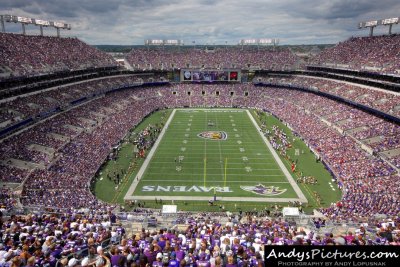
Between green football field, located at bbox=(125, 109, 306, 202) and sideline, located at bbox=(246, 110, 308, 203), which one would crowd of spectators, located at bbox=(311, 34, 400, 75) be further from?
green football field, located at bbox=(125, 109, 306, 202)

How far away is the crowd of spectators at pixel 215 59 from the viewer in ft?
255

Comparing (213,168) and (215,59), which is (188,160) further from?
(215,59)

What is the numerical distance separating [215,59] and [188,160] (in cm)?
5094

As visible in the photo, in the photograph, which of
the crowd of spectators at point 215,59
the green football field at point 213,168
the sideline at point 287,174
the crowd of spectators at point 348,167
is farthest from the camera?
the crowd of spectators at point 215,59

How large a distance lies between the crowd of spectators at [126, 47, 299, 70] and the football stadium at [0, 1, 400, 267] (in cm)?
785

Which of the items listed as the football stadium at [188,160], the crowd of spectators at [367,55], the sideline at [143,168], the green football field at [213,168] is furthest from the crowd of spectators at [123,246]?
the crowd of spectators at [367,55]

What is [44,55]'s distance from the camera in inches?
1905

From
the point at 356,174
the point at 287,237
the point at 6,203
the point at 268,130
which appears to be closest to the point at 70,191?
the point at 6,203

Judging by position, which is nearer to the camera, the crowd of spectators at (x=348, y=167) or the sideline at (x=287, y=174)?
the crowd of spectators at (x=348, y=167)

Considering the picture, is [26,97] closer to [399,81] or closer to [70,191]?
[70,191]

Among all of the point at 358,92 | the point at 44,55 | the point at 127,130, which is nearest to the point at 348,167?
the point at 358,92

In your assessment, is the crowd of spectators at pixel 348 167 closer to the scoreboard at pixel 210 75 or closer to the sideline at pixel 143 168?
the sideline at pixel 143 168

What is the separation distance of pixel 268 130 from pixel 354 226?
31.5 meters

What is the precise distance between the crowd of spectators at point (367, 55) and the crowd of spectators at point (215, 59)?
1201cm
